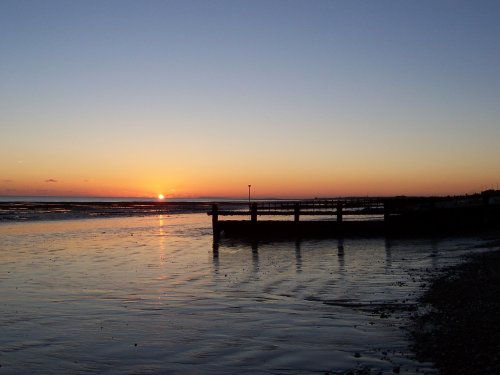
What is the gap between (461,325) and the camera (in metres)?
8.90

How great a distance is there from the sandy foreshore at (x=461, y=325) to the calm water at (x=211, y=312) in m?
0.36

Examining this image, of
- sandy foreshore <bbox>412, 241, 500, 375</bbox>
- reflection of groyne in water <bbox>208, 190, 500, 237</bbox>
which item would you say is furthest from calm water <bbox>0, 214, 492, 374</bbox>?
reflection of groyne in water <bbox>208, 190, 500, 237</bbox>

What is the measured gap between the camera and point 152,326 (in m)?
9.73

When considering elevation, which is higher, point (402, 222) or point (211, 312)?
point (402, 222)

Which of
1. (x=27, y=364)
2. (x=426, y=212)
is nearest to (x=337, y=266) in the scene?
(x=27, y=364)

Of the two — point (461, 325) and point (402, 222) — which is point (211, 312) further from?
point (402, 222)

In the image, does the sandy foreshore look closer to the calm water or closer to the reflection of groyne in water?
the calm water

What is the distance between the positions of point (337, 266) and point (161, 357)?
35.9 ft

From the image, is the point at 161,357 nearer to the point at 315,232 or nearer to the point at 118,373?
the point at 118,373

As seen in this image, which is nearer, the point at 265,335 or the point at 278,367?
the point at 278,367

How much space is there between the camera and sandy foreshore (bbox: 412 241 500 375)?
7.00 m

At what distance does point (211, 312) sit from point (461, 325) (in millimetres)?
4877

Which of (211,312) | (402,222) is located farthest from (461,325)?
(402,222)

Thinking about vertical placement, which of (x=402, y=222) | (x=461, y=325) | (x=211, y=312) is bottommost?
(x=211, y=312)
